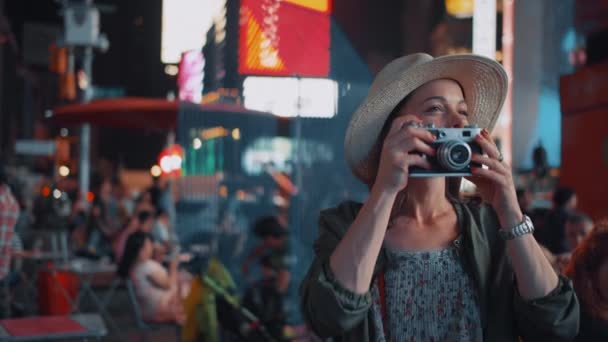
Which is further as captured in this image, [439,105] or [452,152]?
[439,105]

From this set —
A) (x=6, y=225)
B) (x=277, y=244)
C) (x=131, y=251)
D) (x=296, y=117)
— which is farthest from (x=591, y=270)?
(x=6, y=225)

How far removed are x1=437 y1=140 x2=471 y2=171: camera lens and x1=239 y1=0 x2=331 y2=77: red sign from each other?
2408mm

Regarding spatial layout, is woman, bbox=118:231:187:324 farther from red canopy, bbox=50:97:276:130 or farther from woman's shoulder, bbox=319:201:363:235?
woman's shoulder, bbox=319:201:363:235

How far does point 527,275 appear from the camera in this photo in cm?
172

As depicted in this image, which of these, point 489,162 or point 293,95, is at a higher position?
point 293,95

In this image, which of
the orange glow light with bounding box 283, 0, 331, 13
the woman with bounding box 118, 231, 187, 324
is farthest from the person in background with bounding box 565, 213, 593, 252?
the woman with bounding box 118, 231, 187, 324

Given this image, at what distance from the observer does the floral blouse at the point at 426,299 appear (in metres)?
1.82

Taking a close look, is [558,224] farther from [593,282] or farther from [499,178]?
[499,178]

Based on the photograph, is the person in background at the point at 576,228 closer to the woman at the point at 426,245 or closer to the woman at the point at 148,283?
the woman at the point at 148,283

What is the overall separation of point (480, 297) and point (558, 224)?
4604 millimetres

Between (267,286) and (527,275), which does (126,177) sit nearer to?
(267,286)

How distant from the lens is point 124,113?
991 cm

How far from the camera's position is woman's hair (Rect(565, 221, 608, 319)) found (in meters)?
2.59

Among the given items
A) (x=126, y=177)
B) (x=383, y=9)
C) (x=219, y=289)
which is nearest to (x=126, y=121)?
(x=219, y=289)
